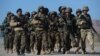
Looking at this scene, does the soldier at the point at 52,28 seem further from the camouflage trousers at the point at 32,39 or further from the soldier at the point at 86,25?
the soldier at the point at 86,25

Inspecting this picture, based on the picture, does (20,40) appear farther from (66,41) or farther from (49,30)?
(66,41)

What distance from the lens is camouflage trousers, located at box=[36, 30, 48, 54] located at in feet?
67.1

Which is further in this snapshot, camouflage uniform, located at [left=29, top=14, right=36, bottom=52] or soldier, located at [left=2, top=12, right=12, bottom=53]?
soldier, located at [left=2, top=12, right=12, bottom=53]

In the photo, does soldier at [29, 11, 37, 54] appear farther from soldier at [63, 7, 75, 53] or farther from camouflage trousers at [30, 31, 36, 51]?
soldier at [63, 7, 75, 53]

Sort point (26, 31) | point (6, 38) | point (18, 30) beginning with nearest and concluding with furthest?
1. point (18, 30)
2. point (26, 31)
3. point (6, 38)

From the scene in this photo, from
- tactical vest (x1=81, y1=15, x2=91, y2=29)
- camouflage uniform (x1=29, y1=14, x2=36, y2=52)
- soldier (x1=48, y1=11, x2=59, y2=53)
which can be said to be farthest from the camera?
soldier (x1=48, y1=11, x2=59, y2=53)

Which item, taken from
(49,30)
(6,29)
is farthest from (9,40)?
(49,30)

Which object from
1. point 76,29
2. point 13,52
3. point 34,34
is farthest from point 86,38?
point 13,52

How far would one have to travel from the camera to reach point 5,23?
22.7 meters

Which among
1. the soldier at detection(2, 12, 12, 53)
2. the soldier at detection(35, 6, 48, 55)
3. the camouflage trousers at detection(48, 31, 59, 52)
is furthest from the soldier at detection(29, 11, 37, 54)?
the soldier at detection(2, 12, 12, 53)

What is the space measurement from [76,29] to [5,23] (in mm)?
3491

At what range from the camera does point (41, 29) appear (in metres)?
20.4

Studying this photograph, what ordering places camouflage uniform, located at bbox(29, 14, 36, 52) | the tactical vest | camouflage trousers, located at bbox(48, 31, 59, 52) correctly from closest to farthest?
the tactical vest, camouflage uniform, located at bbox(29, 14, 36, 52), camouflage trousers, located at bbox(48, 31, 59, 52)

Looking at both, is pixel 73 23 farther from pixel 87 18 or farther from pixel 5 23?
pixel 5 23
